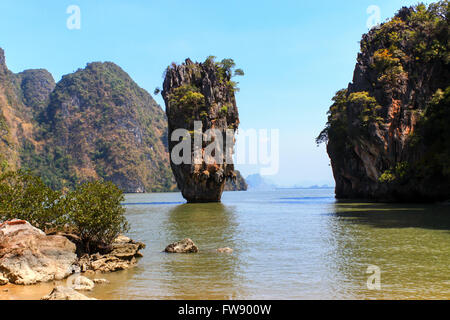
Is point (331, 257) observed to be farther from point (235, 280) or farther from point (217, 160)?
point (217, 160)

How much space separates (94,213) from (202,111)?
39908mm

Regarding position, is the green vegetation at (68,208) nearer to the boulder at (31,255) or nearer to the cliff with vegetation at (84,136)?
the boulder at (31,255)

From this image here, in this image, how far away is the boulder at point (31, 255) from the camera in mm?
10188

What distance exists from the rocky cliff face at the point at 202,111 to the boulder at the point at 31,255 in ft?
126

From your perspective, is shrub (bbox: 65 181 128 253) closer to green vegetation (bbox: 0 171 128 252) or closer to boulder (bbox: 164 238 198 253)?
green vegetation (bbox: 0 171 128 252)

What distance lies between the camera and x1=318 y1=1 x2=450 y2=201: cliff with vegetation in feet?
125

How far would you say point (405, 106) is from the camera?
41594mm

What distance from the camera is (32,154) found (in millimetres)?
155500

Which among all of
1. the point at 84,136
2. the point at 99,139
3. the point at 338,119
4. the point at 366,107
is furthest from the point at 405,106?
the point at 84,136

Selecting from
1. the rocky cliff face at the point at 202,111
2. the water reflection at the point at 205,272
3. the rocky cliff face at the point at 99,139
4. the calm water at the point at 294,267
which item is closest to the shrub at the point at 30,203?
A: the calm water at the point at 294,267

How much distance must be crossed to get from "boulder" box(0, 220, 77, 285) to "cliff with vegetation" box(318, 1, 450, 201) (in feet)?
114

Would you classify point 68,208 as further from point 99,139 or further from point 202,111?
point 99,139

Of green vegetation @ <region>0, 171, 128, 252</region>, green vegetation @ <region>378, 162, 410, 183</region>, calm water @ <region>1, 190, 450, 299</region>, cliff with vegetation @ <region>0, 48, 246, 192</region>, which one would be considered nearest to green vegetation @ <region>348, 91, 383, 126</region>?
green vegetation @ <region>378, 162, 410, 183</region>
